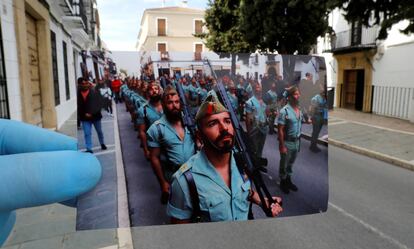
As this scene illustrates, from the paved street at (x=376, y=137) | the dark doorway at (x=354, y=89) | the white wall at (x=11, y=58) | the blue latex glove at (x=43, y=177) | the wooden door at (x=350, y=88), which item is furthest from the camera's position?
the wooden door at (x=350, y=88)

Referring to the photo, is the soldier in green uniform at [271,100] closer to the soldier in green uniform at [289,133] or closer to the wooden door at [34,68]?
the soldier in green uniform at [289,133]

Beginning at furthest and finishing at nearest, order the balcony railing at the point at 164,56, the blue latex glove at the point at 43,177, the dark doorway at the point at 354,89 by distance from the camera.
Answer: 1. the dark doorway at the point at 354,89
2. the balcony railing at the point at 164,56
3. the blue latex glove at the point at 43,177

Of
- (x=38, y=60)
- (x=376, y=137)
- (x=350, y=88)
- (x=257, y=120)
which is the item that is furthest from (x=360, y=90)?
(x=257, y=120)

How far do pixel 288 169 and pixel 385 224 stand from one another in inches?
124

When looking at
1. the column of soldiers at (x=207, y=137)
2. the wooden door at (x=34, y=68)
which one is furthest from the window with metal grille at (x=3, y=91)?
the column of soldiers at (x=207, y=137)

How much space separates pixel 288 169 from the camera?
192 cm

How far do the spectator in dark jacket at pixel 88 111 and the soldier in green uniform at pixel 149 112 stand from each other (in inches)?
8.3

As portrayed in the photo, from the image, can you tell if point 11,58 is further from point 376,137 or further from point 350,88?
point 350,88

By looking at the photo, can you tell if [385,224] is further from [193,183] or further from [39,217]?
[39,217]

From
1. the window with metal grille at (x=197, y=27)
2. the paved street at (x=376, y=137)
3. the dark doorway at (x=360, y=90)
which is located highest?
the window with metal grille at (x=197, y=27)

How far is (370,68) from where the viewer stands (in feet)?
52.8

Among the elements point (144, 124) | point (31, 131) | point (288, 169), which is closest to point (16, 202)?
point (31, 131)

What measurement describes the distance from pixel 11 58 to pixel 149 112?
20.0ft

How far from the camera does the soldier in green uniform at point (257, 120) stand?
1.85m
